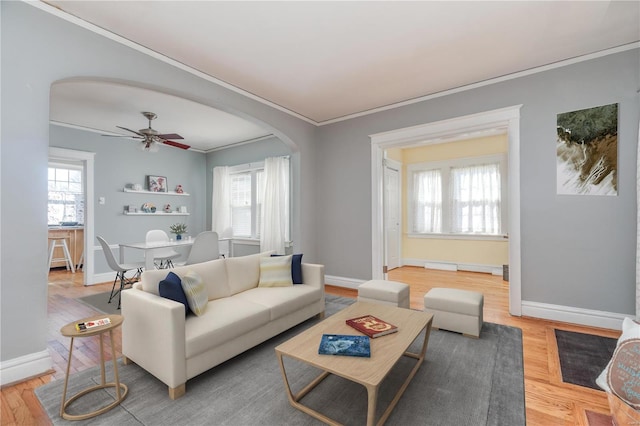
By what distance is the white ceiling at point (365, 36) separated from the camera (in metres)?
2.31

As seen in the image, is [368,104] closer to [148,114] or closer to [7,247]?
[148,114]

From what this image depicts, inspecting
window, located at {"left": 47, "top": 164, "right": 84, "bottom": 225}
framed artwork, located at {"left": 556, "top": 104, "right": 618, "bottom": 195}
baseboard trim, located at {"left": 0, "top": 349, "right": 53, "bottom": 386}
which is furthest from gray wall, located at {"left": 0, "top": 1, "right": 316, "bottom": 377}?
window, located at {"left": 47, "top": 164, "right": 84, "bottom": 225}

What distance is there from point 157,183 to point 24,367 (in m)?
4.60

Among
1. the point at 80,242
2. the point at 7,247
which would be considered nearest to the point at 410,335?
the point at 7,247

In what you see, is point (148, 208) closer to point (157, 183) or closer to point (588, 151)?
point (157, 183)

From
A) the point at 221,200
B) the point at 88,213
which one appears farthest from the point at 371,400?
the point at 221,200

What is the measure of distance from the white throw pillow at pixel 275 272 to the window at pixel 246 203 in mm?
2891

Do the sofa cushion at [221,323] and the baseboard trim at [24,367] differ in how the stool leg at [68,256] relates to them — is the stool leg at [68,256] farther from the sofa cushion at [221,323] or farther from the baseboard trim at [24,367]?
the sofa cushion at [221,323]

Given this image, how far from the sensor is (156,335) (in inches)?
A: 79.3

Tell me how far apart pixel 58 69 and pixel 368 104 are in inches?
136

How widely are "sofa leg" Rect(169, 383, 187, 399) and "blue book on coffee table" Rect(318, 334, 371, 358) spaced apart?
1.00 meters

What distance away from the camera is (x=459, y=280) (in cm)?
520

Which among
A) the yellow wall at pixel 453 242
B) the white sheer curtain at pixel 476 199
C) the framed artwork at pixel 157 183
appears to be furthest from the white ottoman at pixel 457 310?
the framed artwork at pixel 157 183

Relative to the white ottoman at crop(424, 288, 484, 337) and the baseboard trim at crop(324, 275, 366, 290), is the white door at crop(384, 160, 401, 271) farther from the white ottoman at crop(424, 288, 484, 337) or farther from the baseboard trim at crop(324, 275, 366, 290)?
the white ottoman at crop(424, 288, 484, 337)
